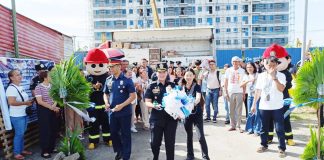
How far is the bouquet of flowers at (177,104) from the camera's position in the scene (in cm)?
441

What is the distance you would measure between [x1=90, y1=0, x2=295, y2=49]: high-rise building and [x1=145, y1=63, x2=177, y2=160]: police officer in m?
57.1

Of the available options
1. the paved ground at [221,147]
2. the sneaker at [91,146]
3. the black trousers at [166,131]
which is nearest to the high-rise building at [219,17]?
the paved ground at [221,147]

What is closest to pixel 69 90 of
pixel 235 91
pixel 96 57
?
pixel 96 57

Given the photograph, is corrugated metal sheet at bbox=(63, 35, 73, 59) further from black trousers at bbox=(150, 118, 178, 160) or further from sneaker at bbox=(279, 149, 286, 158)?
sneaker at bbox=(279, 149, 286, 158)

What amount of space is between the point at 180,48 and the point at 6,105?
12.0 metres

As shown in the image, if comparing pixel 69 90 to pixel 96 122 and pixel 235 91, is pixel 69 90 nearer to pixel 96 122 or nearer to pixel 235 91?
pixel 96 122

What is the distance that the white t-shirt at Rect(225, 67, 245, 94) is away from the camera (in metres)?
7.37

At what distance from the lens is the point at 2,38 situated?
622cm

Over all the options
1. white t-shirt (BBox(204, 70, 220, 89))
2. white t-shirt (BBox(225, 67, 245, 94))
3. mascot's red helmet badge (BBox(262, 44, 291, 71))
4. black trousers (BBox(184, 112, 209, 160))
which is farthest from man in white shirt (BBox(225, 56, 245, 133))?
black trousers (BBox(184, 112, 209, 160))

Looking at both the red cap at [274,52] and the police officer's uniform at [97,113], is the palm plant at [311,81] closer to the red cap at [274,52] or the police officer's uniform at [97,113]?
the red cap at [274,52]

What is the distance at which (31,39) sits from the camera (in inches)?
306

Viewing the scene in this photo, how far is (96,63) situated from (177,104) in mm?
2693

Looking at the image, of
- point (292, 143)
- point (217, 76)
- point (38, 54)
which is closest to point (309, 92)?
point (292, 143)

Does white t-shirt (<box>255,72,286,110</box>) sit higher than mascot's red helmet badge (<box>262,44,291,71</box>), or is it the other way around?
mascot's red helmet badge (<box>262,44,291,71</box>)
